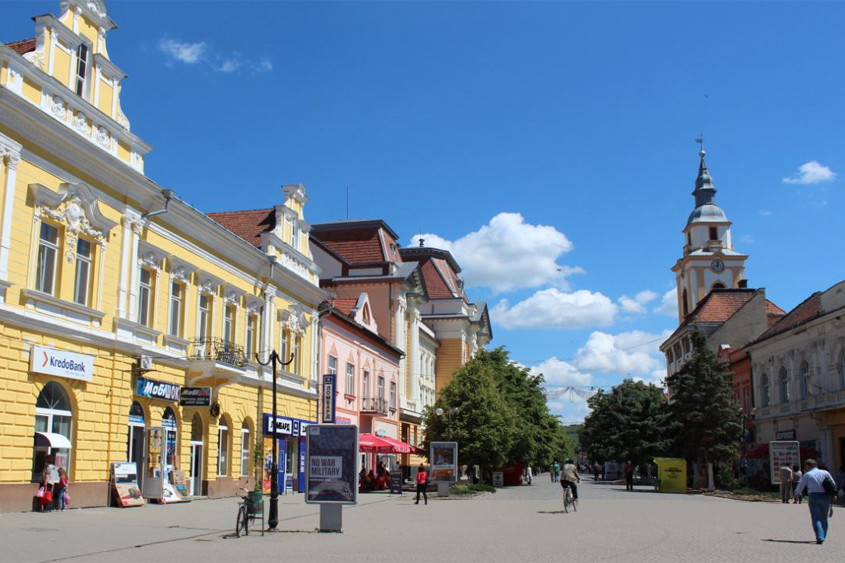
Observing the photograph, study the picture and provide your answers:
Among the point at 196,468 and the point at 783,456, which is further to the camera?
the point at 783,456

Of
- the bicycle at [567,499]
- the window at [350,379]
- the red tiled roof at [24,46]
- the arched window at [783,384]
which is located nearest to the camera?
the red tiled roof at [24,46]

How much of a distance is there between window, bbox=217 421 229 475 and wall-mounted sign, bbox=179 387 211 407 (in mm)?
3707

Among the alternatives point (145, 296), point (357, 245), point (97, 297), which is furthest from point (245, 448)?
point (357, 245)

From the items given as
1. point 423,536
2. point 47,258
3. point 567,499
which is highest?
point 47,258

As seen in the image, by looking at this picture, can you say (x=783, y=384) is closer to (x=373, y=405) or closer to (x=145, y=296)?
(x=373, y=405)

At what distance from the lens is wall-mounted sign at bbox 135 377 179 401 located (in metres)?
24.8

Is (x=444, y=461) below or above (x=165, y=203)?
below

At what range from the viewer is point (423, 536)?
17203 mm

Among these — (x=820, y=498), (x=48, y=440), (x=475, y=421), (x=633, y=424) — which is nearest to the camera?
(x=820, y=498)

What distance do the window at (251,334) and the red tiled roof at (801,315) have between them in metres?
28.8

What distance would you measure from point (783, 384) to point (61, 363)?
41.2 meters

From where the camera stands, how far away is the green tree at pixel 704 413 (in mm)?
44656

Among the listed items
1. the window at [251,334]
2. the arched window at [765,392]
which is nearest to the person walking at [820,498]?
the window at [251,334]

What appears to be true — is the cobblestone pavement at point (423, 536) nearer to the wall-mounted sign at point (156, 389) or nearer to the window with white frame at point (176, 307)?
the wall-mounted sign at point (156, 389)
